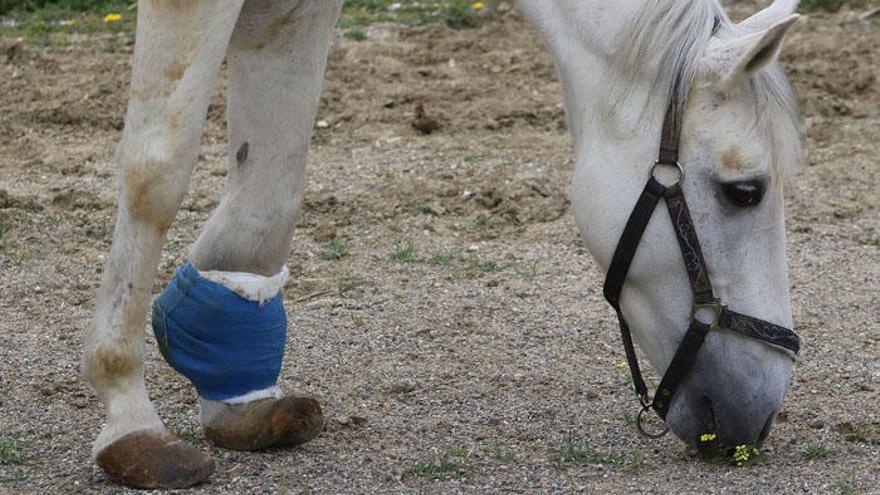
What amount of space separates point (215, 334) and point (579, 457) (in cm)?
93

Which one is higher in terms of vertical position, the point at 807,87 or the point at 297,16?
Answer: the point at 297,16

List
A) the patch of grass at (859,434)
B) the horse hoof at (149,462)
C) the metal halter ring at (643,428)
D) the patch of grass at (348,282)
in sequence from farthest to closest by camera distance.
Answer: the patch of grass at (348,282) → the patch of grass at (859,434) → the metal halter ring at (643,428) → the horse hoof at (149,462)

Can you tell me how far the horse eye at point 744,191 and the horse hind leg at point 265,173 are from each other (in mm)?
1069

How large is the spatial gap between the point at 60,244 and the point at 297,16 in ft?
7.19

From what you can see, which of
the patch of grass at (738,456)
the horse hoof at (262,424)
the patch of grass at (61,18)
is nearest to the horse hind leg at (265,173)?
the horse hoof at (262,424)

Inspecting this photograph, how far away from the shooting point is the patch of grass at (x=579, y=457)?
3.60 metres

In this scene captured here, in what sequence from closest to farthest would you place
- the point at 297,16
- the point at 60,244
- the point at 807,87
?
the point at 297,16, the point at 60,244, the point at 807,87

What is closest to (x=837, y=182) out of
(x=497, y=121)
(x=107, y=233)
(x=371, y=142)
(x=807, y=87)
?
(x=807, y=87)

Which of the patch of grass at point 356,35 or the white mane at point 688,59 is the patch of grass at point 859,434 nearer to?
the white mane at point 688,59

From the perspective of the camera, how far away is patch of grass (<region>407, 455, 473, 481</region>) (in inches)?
138

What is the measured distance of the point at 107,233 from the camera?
5547 mm

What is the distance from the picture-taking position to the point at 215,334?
11.8 ft

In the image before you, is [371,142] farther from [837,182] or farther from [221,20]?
[221,20]

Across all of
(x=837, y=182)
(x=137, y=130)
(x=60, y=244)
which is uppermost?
(x=137, y=130)
